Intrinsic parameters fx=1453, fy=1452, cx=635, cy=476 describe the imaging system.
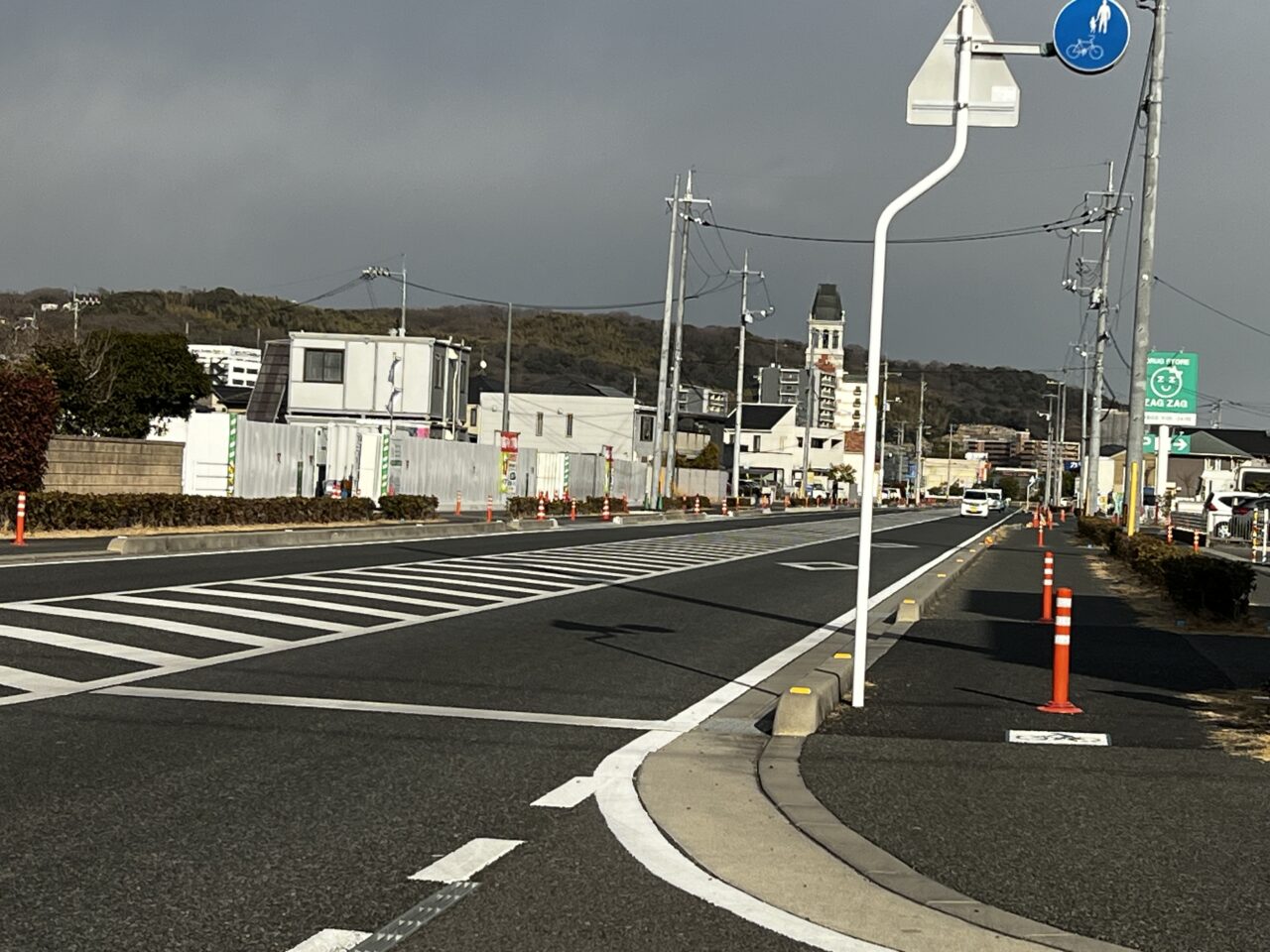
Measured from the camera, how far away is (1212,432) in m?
155

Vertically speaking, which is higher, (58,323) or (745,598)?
(58,323)

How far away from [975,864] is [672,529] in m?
40.9

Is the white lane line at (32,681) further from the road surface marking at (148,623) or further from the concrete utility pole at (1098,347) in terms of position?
the concrete utility pole at (1098,347)

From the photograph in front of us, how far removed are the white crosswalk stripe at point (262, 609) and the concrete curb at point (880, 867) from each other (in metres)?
5.32

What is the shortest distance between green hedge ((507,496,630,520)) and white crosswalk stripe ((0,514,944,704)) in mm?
24014

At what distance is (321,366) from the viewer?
68.1m

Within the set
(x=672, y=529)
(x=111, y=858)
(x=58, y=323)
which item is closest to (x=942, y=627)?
(x=111, y=858)

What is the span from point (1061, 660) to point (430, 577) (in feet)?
43.5

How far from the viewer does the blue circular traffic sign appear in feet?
34.7

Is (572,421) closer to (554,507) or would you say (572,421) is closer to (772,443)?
(554,507)

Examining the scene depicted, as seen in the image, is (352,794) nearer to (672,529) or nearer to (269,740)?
(269,740)

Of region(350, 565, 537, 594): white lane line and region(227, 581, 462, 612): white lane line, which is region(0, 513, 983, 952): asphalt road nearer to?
region(227, 581, 462, 612): white lane line

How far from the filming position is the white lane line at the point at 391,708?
957 centimetres

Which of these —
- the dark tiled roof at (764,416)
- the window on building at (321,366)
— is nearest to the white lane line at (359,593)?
the window on building at (321,366)
